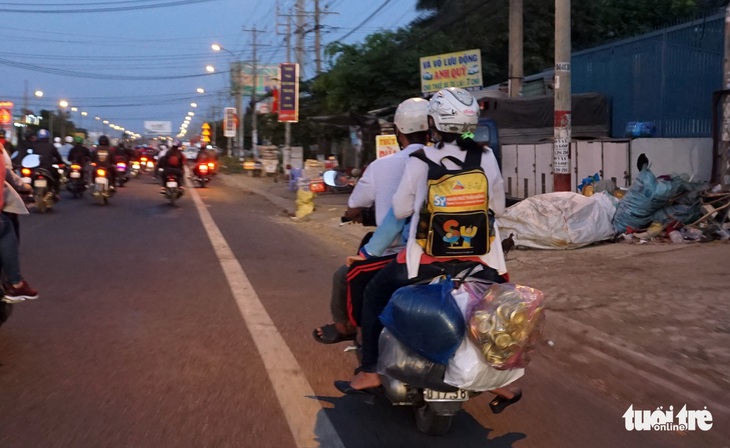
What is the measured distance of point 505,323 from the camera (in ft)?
13.1

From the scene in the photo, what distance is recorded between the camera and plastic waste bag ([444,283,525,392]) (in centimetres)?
411

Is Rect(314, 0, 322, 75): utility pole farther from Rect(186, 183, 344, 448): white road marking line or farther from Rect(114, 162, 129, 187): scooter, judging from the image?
Rect(186, 183, 344, 448): white road marking line

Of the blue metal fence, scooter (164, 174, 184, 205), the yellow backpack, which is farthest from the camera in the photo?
scooter (164, 174, 184, 205)

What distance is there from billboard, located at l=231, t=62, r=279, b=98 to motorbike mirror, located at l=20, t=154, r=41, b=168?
5402 cm

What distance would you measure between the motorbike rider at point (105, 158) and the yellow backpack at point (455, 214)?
18.3 m

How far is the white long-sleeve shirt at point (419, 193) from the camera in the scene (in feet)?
14.5

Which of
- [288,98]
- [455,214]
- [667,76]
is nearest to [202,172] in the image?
[288,98]

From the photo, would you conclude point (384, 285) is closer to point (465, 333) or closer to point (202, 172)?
point (465, 333)

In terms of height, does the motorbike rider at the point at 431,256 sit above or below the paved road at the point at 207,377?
above

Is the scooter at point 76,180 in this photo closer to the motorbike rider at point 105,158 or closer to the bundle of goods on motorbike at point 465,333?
the motorbike rider at point 105,158

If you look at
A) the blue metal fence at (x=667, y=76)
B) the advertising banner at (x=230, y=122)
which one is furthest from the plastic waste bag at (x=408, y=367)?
the advertising banner at (x=230, y=122)

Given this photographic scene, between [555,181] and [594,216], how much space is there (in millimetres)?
1658

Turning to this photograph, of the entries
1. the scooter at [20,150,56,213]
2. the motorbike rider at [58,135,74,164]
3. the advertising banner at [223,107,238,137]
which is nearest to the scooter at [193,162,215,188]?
the motorbike rider at [58,135,74,164]

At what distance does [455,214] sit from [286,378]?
2.13 m
